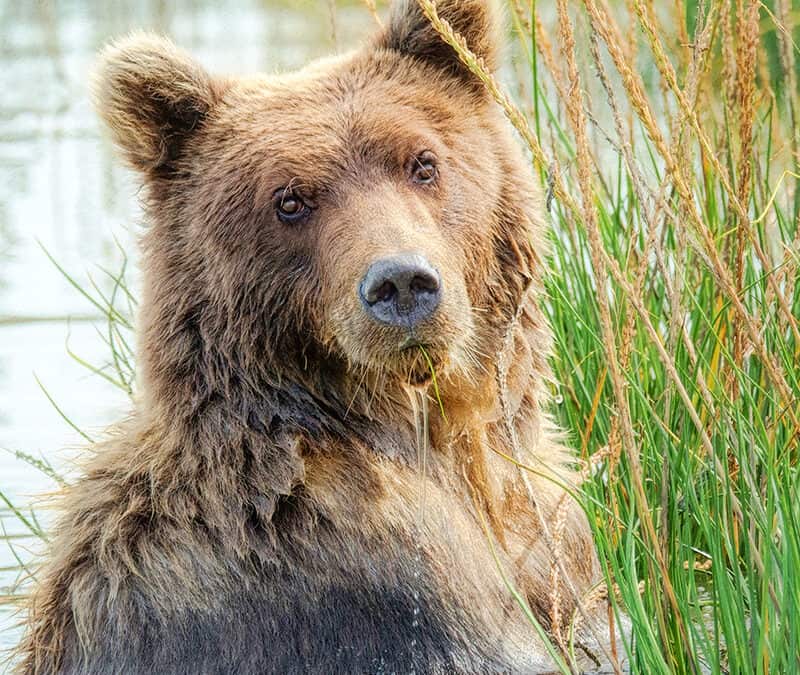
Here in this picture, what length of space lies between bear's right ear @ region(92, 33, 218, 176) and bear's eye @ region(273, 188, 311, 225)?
0.49 metres

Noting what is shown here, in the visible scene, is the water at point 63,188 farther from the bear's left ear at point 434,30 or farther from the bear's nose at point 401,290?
the bear's nose at point 401,290

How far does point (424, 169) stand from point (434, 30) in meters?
0.61

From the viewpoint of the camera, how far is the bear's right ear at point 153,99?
4.77 meters

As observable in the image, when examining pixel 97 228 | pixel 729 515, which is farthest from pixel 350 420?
pixel 97 228

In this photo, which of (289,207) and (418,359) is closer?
(418,359)

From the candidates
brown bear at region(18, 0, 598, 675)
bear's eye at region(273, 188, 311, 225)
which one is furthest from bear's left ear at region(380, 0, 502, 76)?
bear's eye at region(273, 188, 311, 225)

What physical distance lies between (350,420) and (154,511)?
26.2 inches

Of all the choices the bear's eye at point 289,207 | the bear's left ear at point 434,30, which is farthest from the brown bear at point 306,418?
the bear's left ear at point 434,30

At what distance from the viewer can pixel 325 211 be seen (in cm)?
447

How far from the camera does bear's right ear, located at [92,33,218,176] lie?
4.77 metres

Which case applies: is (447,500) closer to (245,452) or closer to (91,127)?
(245,452)

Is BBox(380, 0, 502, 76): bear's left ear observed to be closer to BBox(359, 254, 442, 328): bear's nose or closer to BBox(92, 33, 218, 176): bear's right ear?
BBox(92, 33, 218, 176): bear's right ear

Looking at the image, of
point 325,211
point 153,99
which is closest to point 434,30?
point 325,211

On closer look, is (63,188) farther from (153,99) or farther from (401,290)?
(401,290)
